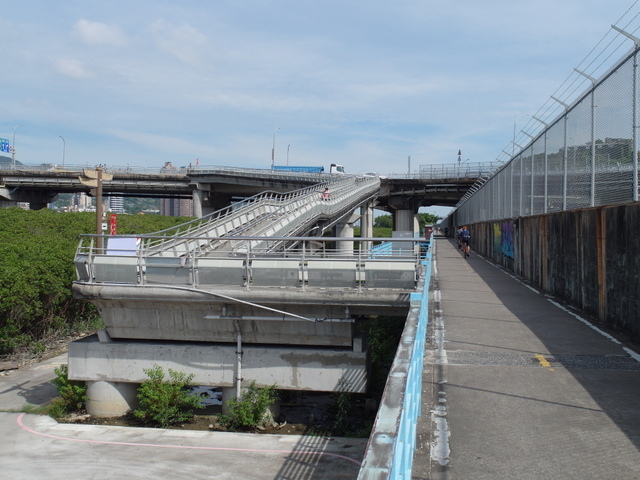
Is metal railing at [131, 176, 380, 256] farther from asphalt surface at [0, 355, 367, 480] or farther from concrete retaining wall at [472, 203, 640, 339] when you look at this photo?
concrete retaining wall at [472, 203, 640, 339]

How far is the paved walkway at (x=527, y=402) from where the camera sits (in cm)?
463

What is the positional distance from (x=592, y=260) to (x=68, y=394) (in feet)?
45.0

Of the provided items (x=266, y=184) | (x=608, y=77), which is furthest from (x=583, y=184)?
(x=266, y=184)

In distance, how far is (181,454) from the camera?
12.6 metres

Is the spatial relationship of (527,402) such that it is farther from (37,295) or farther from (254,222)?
(254,222)

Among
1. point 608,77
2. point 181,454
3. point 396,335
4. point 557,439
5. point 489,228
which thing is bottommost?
point 181,454

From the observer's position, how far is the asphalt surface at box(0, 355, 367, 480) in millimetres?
11539

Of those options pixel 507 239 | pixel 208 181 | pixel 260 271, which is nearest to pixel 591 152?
pixel 260 271

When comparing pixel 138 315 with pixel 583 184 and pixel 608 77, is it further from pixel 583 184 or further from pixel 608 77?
pixel 608 77

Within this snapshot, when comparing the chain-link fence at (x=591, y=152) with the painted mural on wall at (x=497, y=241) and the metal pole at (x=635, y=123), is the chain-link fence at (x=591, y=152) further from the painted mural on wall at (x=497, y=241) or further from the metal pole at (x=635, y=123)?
the painted mural on wall at (x=497, y=241)

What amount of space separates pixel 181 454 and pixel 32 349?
11.5 m

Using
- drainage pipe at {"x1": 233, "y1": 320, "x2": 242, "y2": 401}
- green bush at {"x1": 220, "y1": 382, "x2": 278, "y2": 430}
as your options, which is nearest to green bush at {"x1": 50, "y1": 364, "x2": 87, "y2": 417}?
green bush at {"x1": 220, "y1": 382, "x2": 278, "y2": 430}

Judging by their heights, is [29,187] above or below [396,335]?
above

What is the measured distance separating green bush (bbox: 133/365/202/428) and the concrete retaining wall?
10.0m
